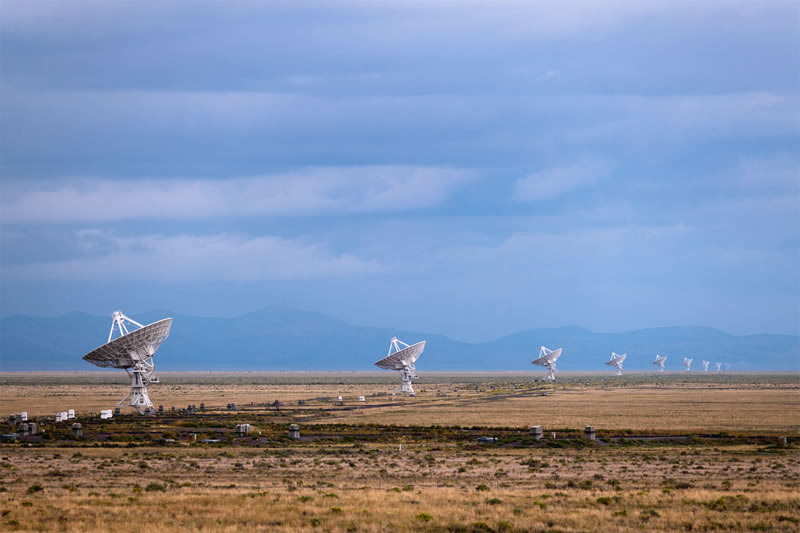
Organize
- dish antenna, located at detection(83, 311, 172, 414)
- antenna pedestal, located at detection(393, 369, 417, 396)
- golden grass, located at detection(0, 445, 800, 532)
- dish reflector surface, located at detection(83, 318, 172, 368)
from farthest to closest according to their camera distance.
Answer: antenna pedestal, located at detection(393, 369, 417, 396) < dish antenna, located at detection(83, 311, 172, 414) < dish reflector surface, located at detection(83, 318, 172, 368) < golden grass, located at detection(0, 445, 800, 532)

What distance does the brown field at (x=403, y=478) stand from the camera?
24.8m

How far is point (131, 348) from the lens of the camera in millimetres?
80250

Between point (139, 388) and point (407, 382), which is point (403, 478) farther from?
point (407, 382)

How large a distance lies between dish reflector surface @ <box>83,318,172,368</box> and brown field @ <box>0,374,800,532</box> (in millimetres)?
12543

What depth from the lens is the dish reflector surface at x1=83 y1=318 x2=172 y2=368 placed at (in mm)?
78750

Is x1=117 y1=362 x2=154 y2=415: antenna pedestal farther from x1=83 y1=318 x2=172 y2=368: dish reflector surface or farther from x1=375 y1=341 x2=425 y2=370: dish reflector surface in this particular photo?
x1=375 y1=341 x2=425 y2=370: dish reflector surface

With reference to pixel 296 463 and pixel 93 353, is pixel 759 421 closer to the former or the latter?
pixel 296 463

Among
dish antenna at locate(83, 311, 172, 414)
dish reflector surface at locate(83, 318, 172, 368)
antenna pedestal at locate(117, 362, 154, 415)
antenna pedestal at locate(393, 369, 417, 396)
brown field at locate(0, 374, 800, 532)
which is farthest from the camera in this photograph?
antenna pedestal at locate(393, 369, 417, 396)

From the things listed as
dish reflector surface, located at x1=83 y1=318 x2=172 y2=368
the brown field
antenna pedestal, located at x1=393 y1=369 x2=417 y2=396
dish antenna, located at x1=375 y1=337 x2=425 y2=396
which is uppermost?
dish reflector surface, located at x1=83 y1=318 x2=172 y2=368

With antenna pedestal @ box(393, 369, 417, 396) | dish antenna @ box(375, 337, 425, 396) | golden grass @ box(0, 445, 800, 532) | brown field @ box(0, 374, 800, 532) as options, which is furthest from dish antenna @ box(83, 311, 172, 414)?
antenna pedestal @ box(393, 369, 417, 396)

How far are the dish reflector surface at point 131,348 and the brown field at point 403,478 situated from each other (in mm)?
12543

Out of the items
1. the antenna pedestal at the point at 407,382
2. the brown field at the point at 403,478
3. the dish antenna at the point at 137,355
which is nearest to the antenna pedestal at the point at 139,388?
the dish antenna at the point at 137,355

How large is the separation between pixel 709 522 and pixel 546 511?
4452 mm

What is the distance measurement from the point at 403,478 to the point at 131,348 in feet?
168
